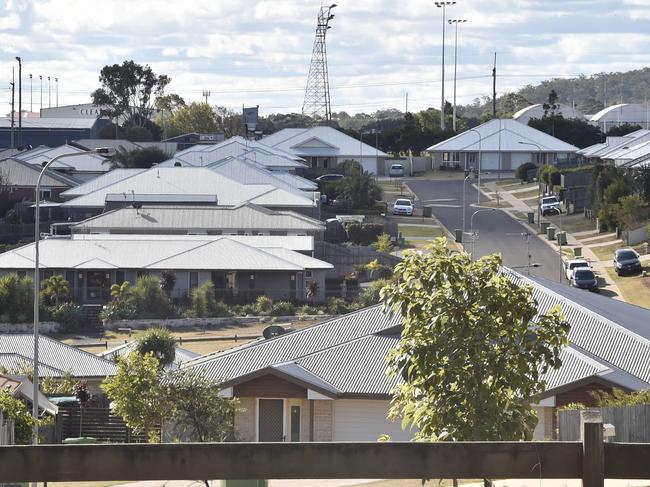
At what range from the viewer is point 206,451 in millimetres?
6004

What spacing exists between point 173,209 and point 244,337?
2932 centimetres

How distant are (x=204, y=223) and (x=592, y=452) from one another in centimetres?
8197

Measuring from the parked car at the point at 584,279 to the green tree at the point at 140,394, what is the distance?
44092mm

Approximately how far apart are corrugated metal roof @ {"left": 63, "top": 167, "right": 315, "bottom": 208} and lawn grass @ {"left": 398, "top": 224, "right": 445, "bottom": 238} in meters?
7.48

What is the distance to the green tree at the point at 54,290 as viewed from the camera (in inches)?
2795

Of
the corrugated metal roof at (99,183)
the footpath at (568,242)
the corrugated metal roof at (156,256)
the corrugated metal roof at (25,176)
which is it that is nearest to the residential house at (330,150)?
the footpath at (568,242)

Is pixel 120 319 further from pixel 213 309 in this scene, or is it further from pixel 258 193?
pixel 258 193

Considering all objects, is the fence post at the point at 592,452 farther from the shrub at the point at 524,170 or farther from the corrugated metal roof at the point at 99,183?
the shrub at the point at 524,170

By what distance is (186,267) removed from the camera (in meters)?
72.8

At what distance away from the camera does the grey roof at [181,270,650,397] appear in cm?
2859

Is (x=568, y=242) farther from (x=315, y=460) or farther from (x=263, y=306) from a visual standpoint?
(x=315, y=460)

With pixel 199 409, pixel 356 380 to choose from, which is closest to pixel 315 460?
pixel 199 409

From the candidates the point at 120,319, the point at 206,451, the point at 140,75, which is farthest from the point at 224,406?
the point at 140,75

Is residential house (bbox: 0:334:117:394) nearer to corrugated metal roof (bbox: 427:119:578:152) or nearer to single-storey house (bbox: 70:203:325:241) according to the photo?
single-storey house (bbox: 70:203:325:241)
